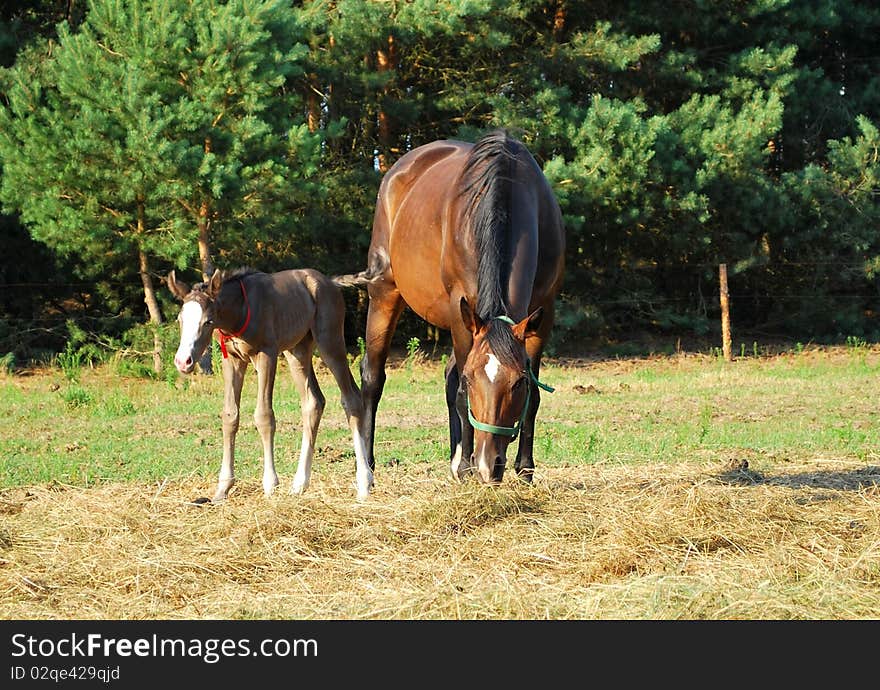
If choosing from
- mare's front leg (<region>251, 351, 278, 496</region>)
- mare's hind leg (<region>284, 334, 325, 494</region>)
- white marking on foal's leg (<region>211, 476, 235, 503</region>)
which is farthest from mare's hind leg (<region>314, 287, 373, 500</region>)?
white marking on foal's leg (<region>211, 476, 235, 503</region>)

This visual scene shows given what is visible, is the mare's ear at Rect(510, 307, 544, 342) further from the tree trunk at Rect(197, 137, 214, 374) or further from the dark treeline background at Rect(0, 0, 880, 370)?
the tree trunk at Rect(197, 137, 214, 374)

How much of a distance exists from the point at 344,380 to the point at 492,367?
186 cm

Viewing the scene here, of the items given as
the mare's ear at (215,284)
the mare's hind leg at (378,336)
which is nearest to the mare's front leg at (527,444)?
the mare's hind leg at (378,336)

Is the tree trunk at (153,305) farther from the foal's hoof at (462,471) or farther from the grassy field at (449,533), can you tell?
the foal's hoof at (462,471)

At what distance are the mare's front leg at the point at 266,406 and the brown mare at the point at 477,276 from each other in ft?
3.47

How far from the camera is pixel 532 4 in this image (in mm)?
18031

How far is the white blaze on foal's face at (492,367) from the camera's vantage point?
16.8 feet

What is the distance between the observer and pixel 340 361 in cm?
672

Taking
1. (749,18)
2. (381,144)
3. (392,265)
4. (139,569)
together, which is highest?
(749,18)

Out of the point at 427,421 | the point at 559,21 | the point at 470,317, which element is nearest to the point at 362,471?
the point at 470,317

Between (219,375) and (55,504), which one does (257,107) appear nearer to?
(219,375)

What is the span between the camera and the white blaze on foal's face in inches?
202

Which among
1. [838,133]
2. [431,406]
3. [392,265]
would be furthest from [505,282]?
[838,133]

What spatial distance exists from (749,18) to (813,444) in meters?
12.9
